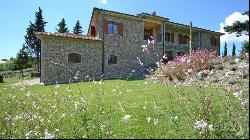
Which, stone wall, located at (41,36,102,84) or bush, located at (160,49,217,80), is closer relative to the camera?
bush, located at (160,49,217,80)

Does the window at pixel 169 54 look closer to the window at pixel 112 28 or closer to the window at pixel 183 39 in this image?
the window at pixel 183 39

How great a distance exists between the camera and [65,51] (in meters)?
24.6

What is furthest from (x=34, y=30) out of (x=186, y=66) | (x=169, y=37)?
(x=186, y=66)

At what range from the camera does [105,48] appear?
26.9 metres

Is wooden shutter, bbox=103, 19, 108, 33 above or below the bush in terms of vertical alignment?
above

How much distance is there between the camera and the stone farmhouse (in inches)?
941

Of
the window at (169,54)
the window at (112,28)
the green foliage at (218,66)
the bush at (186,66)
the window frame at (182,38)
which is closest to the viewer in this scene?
the bush at (186,66)

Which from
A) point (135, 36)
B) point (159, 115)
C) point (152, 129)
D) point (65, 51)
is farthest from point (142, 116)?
point (135, 36)

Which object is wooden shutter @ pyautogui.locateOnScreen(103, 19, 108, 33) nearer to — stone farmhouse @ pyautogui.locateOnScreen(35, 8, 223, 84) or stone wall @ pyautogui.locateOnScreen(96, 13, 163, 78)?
stone farmhouse @ pyautogui.locateOnScreen(35, 8, 223, 84)

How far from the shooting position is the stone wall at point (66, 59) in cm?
2361

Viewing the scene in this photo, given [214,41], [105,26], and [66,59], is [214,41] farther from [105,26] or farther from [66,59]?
[66,59]

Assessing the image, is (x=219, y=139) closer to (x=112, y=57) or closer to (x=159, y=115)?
(x=159, y=115)

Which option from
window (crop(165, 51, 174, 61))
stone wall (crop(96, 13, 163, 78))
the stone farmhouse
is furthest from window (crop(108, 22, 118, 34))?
window (crop(165, 51, 174, 61))

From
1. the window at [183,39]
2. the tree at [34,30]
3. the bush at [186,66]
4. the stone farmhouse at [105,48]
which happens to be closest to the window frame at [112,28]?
the stone farmhouse at [105,48]
